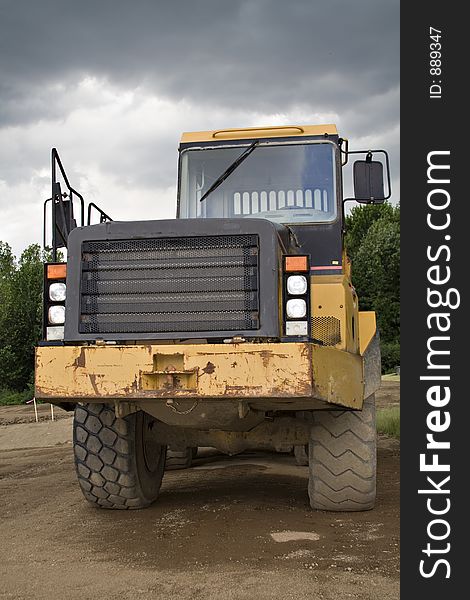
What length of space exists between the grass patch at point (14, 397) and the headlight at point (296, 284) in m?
26.9

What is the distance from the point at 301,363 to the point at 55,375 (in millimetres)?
1582

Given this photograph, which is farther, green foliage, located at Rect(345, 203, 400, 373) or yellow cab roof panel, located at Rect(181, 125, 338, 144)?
green foliage, located at Rect(345, 203, 400, 373)

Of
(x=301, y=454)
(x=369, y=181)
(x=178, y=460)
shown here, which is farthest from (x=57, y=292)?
(x=178, y=460)

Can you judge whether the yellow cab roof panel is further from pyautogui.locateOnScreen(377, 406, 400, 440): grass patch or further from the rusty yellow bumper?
pyautogui.locateOnScreen(377, 406, 400, 440): grass patch

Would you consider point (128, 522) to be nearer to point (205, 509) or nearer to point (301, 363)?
point (205, 509)

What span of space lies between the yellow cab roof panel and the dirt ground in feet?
10.2

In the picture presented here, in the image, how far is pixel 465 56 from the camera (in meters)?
5.10

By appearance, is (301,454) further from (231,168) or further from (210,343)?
(210,343)

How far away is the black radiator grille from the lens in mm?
5734

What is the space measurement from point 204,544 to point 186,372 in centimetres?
123

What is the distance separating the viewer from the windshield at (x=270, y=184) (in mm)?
7340

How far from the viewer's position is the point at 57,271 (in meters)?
6.02

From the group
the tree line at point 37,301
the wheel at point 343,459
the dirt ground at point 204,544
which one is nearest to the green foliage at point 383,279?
the tree line at point 37,301

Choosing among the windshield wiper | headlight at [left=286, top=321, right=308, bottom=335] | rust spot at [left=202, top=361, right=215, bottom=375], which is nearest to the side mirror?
the windshield wiper
